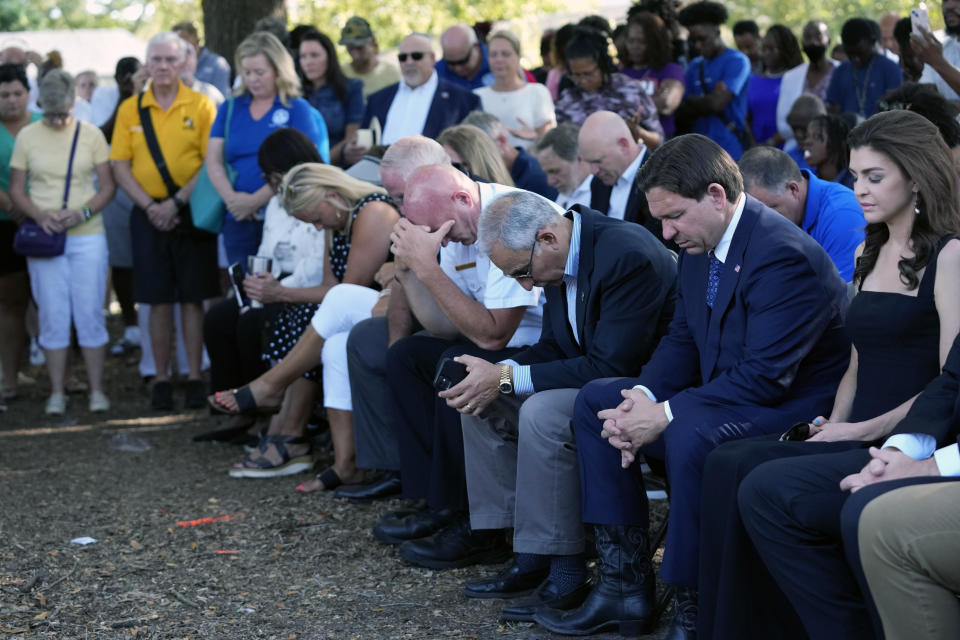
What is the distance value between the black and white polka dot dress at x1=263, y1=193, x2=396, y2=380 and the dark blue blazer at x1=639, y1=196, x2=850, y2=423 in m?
2.77

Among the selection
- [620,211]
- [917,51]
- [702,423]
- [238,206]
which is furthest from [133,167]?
[702,423]

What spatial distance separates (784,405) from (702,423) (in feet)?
1.00

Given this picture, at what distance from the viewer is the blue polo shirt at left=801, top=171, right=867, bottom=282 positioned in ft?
15.7

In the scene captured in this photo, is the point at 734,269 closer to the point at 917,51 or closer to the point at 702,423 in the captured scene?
the point at 702,423

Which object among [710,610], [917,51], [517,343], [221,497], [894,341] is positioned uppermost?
[917,51]

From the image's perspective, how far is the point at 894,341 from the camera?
338 centimetres

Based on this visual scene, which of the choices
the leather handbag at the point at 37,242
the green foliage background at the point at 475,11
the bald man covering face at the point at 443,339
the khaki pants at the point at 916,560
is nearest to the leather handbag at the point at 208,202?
the leather handbag at the point at 37,242

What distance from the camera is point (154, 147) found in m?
7.91

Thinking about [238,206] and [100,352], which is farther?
[100,352]

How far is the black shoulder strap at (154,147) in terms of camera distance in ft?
26.0

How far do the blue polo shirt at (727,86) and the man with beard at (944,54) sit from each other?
1684 mm

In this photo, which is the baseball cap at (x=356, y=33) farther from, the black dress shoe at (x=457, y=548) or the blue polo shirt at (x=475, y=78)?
the black dress shoe at (x=457, y=548)

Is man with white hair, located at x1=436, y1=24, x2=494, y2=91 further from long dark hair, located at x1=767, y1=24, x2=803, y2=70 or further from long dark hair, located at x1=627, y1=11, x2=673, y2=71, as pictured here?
long dark hair, located at x1=767, y1=24, x2=803, y2=70

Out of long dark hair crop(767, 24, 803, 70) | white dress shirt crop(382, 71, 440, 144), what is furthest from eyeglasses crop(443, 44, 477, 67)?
long dark hair crop(767, 24, 803, 70)
